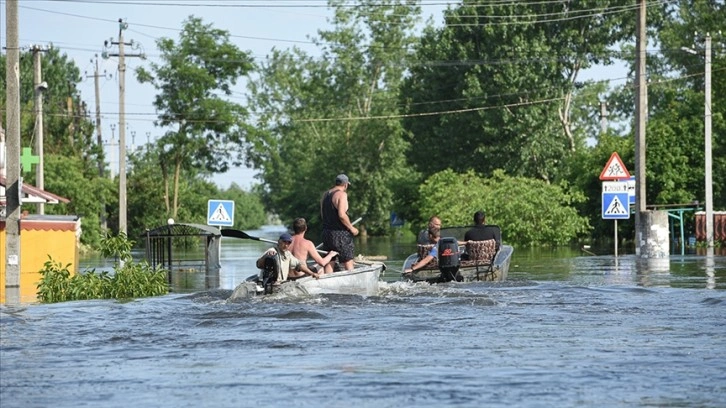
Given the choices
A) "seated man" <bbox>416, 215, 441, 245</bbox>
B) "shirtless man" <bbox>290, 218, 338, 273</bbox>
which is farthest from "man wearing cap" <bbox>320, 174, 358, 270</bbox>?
"seated man" <bbox>416, 215, 441, 245</bbox>

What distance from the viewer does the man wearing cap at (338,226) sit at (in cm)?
2305

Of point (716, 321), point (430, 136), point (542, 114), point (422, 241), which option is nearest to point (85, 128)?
point (430, 136)

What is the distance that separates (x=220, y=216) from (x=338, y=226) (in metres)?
13.7

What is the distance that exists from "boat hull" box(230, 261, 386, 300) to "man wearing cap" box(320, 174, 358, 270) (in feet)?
1.91

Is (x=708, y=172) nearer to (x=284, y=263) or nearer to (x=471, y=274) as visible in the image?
(x=471, y=274)

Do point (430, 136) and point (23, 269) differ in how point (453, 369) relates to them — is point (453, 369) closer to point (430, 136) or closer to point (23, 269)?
point (23, 269)

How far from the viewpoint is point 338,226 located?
2322cm

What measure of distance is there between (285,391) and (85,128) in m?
72.8

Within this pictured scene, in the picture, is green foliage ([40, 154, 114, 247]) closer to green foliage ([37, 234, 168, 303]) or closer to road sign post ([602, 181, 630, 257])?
road sign post ([602, 181, 630, 257])

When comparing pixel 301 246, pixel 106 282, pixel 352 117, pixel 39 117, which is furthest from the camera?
pixel 352 117

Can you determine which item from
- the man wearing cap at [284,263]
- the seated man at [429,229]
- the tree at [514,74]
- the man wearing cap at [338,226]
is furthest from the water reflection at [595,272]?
the tree at [514,74]

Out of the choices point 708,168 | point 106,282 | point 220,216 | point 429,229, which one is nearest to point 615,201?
point 220,216

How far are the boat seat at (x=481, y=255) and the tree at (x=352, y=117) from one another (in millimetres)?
61056

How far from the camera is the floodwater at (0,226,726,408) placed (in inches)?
472
